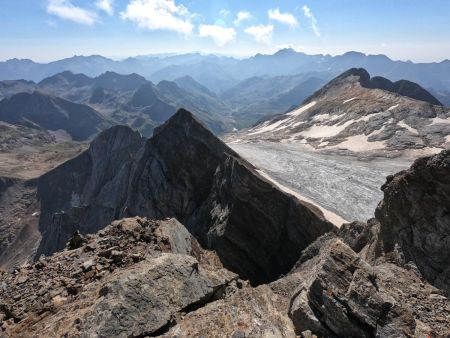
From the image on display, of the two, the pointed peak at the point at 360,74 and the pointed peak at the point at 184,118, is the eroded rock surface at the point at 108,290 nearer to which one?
the pointed peak at the point at 184,118

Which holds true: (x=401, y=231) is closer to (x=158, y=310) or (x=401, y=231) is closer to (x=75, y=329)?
(x=158, y=310)

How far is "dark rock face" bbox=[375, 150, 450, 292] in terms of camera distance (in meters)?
20.4

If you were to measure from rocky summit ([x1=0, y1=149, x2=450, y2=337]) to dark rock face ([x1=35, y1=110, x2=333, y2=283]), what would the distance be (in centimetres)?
1776

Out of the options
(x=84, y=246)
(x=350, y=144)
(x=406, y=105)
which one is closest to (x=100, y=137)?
(x=350, y=144)

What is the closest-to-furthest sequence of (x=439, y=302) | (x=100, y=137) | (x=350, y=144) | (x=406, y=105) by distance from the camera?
1. (x=439, y=302)
2. (x=350, y=144)
3. (x=406, y=105)
4. (x=100, y=137)

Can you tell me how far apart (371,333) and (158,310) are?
8.67m

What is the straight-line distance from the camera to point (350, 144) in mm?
92562

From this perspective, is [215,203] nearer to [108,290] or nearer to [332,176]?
[332,176]

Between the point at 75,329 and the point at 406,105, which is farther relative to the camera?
the point at 406,105

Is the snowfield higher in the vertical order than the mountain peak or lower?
lower

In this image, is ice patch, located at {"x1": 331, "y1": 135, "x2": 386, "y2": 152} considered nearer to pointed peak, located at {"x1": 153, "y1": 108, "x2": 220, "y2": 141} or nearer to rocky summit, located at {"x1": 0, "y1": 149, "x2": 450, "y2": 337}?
pointed peak, located at {"x1": 153, "y1": 108, "x2": 220, "y2": 141}

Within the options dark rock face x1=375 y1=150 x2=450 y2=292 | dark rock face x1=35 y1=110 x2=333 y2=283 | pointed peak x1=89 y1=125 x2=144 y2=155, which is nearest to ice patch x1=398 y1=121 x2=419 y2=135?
dark rock face x1=35 y1=110 x2=333 y2=283

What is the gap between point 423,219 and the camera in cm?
2203

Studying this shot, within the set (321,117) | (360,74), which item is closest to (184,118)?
(321,117)
